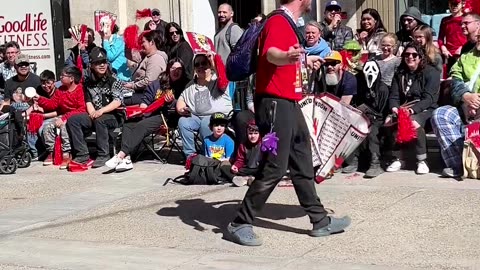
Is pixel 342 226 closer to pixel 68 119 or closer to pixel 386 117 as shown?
pixel 386 117

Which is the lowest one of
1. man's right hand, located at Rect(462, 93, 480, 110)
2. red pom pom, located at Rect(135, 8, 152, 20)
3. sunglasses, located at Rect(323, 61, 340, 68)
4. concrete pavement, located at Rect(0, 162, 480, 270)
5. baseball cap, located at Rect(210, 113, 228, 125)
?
concrete pavement, located at Rect(0, 162, 480, 270)

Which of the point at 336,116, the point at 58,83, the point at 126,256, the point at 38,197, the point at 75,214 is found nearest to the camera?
the point at 126,256

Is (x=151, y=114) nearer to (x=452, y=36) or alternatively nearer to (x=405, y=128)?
(x=405, y=128)

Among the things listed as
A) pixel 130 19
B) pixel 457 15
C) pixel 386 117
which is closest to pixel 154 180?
pixel 386 117

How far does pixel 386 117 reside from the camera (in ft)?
33.0

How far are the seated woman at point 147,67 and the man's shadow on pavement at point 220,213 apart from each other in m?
3.09

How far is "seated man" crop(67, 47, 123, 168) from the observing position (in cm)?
1157

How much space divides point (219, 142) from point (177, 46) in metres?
2.58

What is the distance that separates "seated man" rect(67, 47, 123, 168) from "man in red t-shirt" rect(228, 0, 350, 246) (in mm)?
4582

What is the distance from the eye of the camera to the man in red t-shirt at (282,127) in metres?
7.04

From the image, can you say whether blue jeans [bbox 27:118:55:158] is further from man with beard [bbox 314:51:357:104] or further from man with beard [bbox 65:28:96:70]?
man with beard [bbox 314:51:357:104]

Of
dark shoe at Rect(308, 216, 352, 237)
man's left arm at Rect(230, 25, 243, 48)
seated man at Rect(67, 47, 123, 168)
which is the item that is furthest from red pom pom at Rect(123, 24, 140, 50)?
dark shoe at Rect(308, 216, 352, 237)

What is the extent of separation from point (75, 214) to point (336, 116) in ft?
8.85

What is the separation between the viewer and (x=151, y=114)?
446 inches
